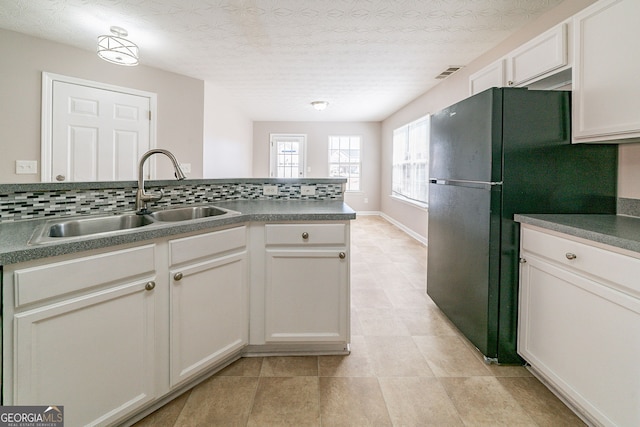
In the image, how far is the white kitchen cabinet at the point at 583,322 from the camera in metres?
1.16

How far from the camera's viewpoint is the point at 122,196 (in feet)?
5.88

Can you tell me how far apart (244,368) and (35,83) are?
11.4 ft

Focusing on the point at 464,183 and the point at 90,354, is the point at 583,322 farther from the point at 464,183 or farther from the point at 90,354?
the point at 90,354

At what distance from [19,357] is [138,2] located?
102 inches

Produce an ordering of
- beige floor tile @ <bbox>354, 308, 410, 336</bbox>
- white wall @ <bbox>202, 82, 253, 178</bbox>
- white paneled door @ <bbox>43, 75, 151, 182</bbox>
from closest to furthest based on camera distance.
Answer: beige floor tile @ <bbox>354, 308, 410, 336</bbox> → white paneled door @ <bbox>43, 75, 151, 182</bbox> → white wall @ <bbox>202, 82, 253, 178</bbox>

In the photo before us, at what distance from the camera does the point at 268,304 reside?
1.83m

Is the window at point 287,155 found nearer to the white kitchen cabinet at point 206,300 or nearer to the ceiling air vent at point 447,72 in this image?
the ceiling air vent at point 447,72

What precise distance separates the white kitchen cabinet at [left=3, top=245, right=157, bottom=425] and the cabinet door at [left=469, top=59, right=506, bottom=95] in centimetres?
287

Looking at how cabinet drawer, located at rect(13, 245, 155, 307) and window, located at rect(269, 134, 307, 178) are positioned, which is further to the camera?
window, located at rect(269, 134, 307, 178)

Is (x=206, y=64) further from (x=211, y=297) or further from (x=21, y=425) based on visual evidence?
(x=21, y=425)

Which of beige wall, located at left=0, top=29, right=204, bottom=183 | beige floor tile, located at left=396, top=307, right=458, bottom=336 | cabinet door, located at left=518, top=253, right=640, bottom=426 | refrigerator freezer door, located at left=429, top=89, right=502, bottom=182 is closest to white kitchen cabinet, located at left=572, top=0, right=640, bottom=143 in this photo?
refrigerator freezer door, located at left=429, top=89, right=502, bottom=182

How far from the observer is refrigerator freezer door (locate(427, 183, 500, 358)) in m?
1.80

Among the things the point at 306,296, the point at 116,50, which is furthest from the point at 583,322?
the point at 116,50

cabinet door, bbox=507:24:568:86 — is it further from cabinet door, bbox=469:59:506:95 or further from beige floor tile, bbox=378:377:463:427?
beige floor tile, bbox=378:377:463:427
